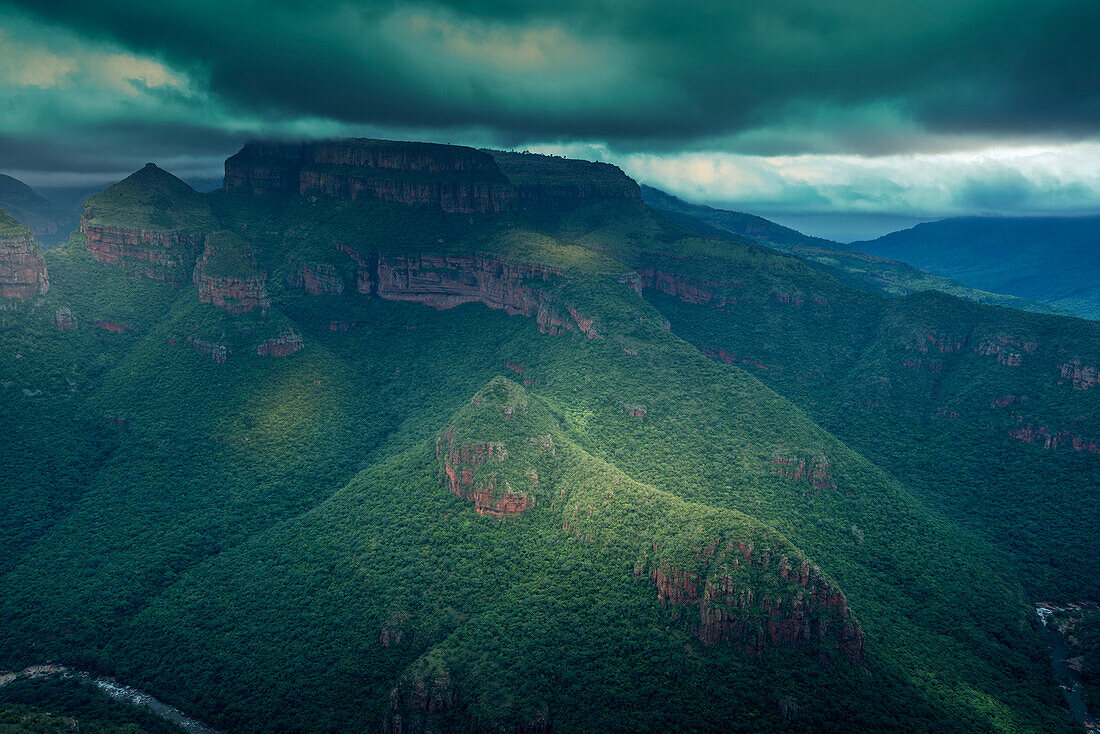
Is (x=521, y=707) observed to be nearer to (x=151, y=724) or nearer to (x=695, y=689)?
(x=695, y=689)

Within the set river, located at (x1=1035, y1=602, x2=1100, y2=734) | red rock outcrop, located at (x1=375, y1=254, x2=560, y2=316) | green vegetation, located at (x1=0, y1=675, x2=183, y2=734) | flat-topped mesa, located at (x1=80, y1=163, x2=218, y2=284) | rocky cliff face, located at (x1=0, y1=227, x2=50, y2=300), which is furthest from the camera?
flat-topped mesa, located at (x1=80, y1=163, x2=218, y2=284)

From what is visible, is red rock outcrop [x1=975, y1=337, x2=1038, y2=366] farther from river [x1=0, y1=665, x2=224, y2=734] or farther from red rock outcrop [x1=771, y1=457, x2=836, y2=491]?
river [x1=0, y1=665, x2=224, y2=734]

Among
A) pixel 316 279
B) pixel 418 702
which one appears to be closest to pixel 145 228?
pixel 316 279

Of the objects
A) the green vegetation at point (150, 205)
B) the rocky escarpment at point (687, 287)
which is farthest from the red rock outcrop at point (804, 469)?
the green vegetation at point (150, 205)

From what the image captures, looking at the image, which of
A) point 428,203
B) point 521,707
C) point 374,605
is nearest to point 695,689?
point 521,707

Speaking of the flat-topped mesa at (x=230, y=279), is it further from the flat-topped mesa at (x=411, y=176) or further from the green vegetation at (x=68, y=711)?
the green vegetation at (x=68, y=711)

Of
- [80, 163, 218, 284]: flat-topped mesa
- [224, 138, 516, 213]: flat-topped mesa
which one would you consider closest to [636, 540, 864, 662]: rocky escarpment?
[224, 138, 516, 213]: flat-topped mesa
